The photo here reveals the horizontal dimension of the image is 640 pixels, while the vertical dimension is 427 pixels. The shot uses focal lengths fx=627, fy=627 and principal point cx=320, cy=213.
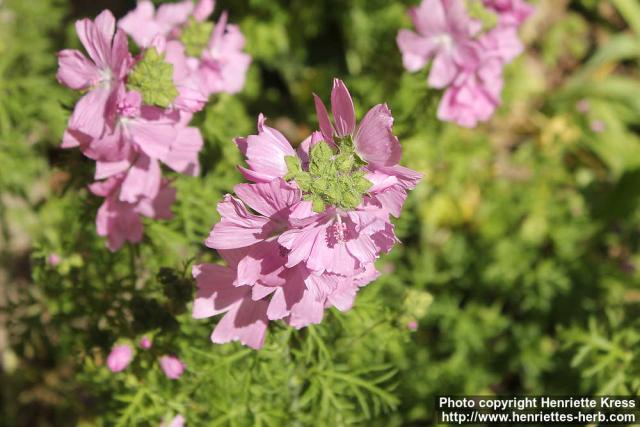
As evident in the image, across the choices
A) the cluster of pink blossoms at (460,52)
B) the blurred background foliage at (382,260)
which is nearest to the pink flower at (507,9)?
the cluster of pink blossoms at (460,52)

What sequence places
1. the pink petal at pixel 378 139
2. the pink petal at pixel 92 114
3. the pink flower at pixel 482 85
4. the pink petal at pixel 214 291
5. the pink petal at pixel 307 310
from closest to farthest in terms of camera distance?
the pink petal at pixel 378 139 → the pink petal at pixel 307 310 → the pink petal at pixel 214 291 → the pink petal at pixel 92 114 → the pink flower at pixel 482 85

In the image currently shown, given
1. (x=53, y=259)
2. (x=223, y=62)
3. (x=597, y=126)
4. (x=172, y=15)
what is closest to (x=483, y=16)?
(x=223, y=62)

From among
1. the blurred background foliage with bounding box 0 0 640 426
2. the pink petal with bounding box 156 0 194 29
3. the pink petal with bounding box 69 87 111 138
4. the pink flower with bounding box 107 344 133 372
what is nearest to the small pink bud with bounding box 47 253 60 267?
the blurred background foliage with bounding box 0 0 640 426

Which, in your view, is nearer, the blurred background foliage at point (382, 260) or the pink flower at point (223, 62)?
the blurred background foliage at point (382, 260)

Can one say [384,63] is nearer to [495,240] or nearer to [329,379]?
[495,240]

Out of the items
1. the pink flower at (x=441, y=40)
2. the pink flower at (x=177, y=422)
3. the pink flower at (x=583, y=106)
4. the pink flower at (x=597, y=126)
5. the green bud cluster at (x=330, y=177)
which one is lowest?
the pink flower at (x=597, y=126)

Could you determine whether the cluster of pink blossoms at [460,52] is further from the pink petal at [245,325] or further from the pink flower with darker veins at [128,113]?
the pink petal at [245,325]

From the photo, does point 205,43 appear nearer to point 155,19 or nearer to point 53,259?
point 155,19
